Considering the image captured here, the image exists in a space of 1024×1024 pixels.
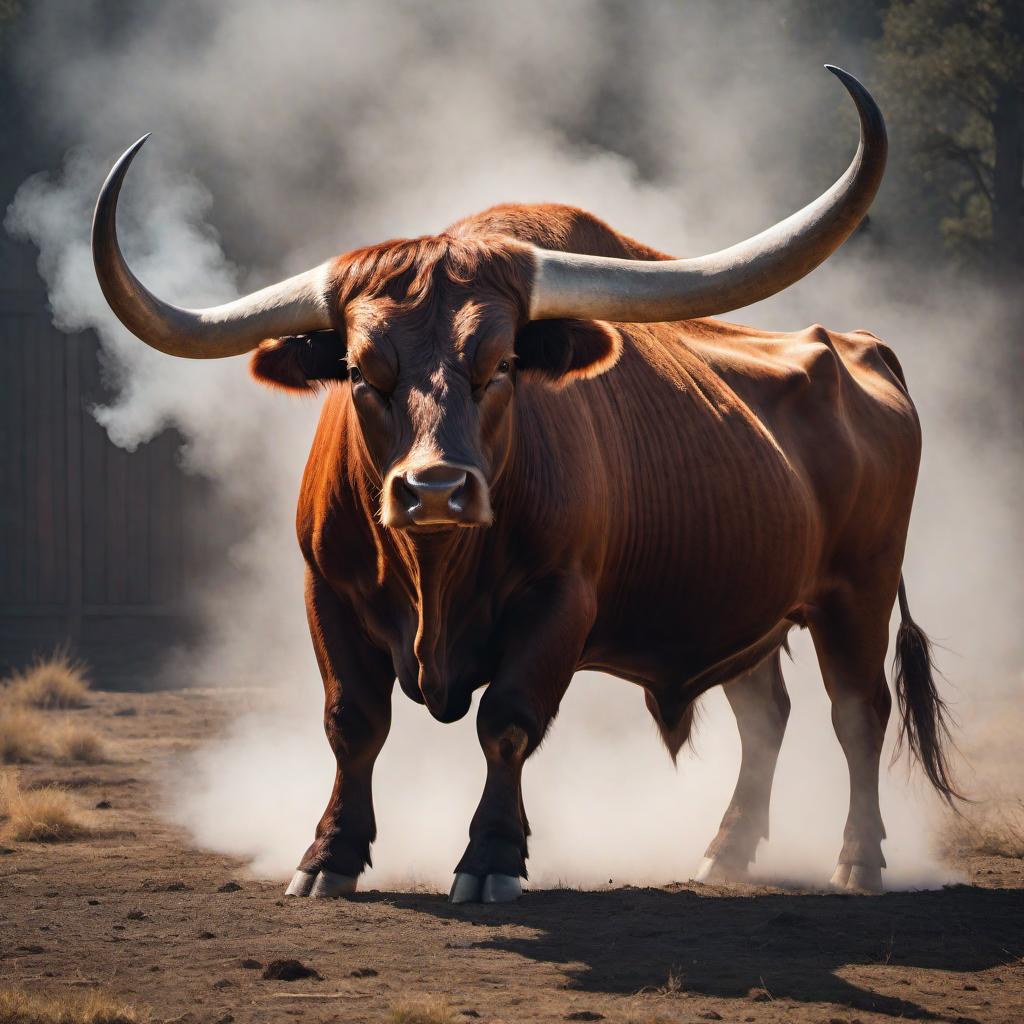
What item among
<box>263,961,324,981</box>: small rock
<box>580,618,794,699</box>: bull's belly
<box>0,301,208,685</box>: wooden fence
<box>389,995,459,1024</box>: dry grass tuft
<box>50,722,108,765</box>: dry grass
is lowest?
<box>389,995,459,1024</box>: dry grass tuft

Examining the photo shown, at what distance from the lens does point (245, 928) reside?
4094mm

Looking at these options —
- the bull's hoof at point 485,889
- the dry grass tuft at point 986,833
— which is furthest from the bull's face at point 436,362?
the dry grass tuft at point 986,833

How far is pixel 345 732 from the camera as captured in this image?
4.74m

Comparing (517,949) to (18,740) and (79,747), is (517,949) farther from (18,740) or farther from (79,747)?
(18,740)

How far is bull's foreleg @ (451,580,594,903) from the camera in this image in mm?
4426

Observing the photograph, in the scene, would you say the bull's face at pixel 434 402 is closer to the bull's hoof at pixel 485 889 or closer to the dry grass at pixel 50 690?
the bull's hoof at pixel 485 889

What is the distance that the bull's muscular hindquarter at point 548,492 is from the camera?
4.27 meters

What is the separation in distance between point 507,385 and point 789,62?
13.5m

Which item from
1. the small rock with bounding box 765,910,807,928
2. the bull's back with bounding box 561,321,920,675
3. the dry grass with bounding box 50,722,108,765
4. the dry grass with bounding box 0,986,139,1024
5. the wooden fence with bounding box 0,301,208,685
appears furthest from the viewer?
the wooden fence with bounding box 0,301,208,685

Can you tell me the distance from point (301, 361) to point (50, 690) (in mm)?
6685

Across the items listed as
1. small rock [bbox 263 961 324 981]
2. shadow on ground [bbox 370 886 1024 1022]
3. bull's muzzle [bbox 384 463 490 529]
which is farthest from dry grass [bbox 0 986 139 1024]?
bull's muzzle [bbox 384 463 490 529]

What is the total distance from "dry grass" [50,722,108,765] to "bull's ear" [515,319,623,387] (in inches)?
172

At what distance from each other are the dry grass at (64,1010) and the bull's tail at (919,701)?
147 inches

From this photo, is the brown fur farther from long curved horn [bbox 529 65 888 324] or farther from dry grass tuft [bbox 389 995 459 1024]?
dry grass tuft [bbox 389 995 459 1024]
